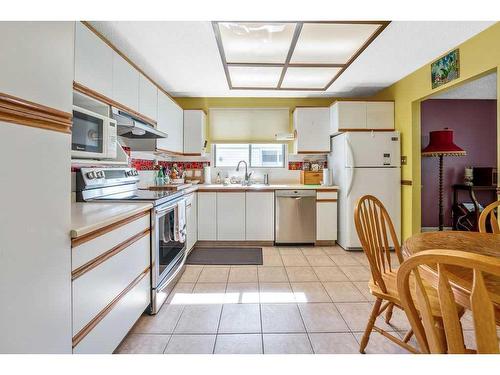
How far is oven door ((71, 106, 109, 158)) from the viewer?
1.72 meters

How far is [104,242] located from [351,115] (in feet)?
11.5

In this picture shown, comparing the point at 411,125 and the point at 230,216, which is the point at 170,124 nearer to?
the point at 230,216

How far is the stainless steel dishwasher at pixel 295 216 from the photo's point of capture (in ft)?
12.5

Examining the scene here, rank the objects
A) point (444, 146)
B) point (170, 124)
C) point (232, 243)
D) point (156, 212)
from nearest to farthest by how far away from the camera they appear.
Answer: point (156, 212) → point (170, 124) → point (444, 146) → point (232, 243)

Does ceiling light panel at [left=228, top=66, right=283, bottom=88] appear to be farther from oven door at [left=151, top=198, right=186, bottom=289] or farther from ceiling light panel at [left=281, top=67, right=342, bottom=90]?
oven door at [left=151, top=198, right=186, bottom=289]

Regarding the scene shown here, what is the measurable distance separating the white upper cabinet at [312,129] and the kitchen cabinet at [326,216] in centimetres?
78

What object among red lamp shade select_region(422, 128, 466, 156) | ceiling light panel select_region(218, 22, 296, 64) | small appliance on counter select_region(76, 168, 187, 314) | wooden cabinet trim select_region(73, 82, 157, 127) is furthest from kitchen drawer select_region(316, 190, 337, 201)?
wooden cabinet trim select_region(73, 82, 157, 127)

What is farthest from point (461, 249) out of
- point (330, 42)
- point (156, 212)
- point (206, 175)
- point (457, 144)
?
point (457, 144)

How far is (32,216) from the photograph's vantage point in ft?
3.10

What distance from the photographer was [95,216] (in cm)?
146
